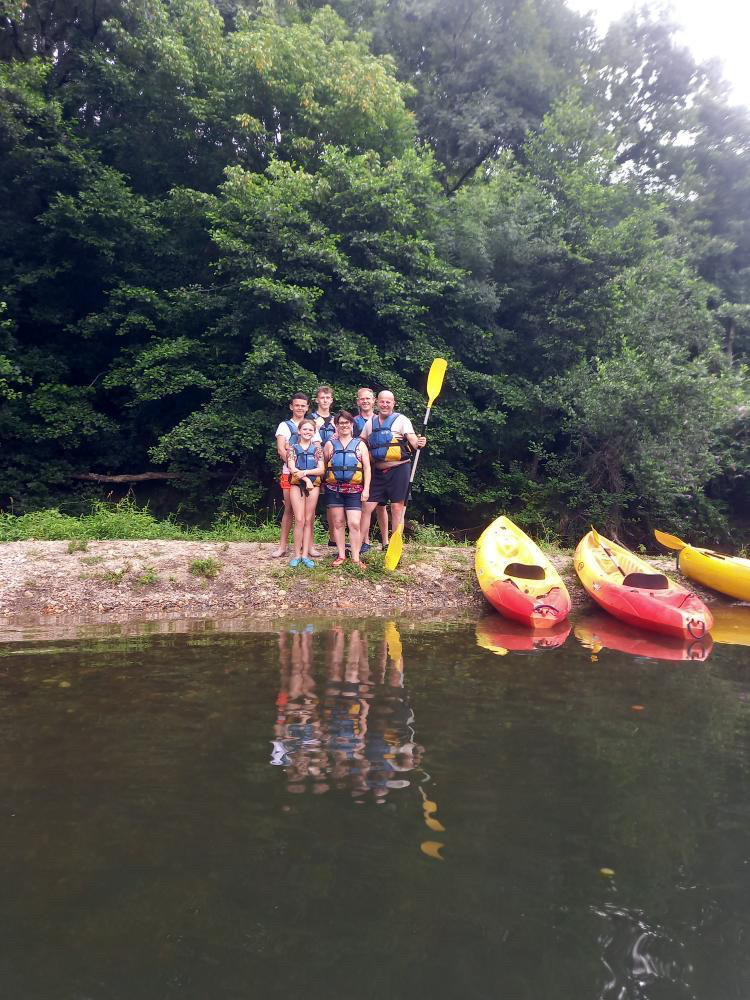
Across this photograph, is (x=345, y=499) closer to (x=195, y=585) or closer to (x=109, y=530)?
(x=195, y=585)

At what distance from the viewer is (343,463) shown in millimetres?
6820

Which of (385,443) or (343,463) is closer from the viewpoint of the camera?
(343,463)

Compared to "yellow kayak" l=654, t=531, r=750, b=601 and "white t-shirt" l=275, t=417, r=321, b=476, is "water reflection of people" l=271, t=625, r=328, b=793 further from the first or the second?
"yellow kayak" l=654, t=531, r=750, b=601

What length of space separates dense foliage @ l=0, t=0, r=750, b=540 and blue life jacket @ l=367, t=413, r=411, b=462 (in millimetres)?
4011

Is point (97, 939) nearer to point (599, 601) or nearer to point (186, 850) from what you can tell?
point (186, 850)

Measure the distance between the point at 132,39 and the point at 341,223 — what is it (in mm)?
4729

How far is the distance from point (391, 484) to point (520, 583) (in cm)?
174

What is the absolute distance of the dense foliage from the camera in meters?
11.0

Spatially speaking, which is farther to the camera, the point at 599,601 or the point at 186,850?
the point at 599,601

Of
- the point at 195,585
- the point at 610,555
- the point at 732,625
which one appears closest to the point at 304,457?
the point at 195,585

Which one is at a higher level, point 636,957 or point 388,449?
point 388,449

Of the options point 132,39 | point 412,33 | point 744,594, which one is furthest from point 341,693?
point 412,33

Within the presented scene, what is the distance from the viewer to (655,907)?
88.9 inches

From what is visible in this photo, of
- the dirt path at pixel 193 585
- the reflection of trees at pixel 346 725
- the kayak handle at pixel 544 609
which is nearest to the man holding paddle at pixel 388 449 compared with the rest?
the dirt path at pixel 193 585
